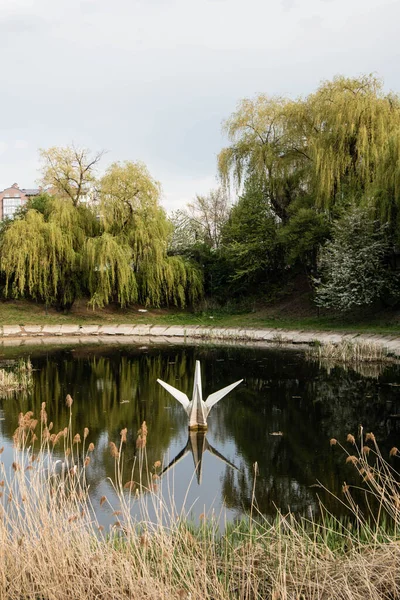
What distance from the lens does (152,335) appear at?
2289cm

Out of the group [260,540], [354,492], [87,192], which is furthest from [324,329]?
[260,540]

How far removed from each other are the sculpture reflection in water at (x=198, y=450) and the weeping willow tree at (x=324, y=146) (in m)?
12.6

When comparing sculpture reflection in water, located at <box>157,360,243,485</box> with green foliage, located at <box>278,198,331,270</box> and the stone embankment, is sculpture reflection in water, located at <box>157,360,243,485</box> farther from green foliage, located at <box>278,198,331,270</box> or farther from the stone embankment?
green foliage, located at <box>278,198,331,270</box>

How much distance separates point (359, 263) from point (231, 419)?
12310 mm

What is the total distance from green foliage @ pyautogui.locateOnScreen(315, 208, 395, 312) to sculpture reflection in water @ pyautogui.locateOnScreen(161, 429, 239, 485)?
12808mm

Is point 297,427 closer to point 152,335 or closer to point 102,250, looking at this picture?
point 152,335

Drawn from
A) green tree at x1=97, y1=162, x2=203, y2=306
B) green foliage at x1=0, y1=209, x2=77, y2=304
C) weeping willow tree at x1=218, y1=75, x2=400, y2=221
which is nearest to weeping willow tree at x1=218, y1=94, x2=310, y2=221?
weeping willow tree at x1=218, y1=75, x2=400, y2=221

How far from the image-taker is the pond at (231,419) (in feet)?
19.5

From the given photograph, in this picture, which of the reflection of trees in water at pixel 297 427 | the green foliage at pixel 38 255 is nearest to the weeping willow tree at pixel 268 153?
the green foliage at pixel 38 255

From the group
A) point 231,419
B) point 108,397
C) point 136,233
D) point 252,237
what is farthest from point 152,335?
point 231,419

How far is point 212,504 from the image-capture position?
5.42 meters

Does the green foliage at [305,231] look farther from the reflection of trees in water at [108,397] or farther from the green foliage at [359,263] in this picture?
the reflection of trees in water at [108,397]

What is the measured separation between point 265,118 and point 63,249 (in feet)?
35.6

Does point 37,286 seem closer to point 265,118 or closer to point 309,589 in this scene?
point 265,118
